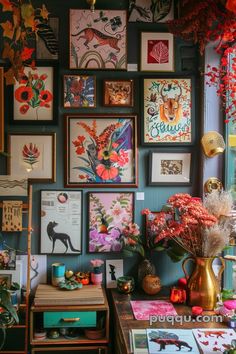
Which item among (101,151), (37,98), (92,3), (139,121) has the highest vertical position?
(92,3)

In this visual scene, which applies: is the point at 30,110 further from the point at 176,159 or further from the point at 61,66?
the point at 176,159

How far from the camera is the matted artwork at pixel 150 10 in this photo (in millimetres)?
2602

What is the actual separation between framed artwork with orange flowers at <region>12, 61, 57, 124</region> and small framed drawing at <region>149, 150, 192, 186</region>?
725 mm

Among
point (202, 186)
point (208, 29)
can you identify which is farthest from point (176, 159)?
point (208, 29)

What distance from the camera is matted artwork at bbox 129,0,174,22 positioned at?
2602mm

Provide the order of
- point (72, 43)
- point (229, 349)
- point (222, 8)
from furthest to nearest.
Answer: point (72, 43) < point (222, 8) < point (229, 349)

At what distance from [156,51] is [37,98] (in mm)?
845

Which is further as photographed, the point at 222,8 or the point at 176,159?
the point at 176,159

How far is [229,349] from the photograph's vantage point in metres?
1.74

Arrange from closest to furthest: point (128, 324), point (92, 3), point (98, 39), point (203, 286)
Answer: point (128, 324) → point (203, 286) → point (92, 3) → point (98, 39)

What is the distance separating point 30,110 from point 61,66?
0.36 meters

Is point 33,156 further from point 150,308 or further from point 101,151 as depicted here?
point 150,308

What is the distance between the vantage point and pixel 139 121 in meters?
2.64

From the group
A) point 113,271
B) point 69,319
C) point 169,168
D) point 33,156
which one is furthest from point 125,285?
point 33,156
